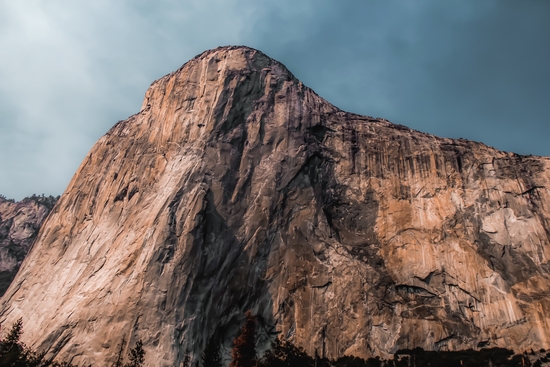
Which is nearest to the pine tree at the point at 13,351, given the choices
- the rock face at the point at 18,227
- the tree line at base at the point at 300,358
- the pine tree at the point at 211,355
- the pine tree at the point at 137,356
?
the tree line at base at the point at 300,358

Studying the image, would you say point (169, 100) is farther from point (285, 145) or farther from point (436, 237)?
point (436, 237)

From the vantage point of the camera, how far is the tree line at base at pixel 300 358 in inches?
1585

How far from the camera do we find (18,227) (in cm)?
10994

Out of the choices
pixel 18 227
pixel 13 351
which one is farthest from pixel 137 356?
pixel 18 227

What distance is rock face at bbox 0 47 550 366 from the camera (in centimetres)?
4428

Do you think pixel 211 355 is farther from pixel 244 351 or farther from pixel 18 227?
pixel 18 227

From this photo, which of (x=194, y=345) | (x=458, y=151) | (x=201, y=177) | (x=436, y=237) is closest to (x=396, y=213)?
(x=436, y=237)

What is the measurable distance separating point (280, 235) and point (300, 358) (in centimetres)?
1330

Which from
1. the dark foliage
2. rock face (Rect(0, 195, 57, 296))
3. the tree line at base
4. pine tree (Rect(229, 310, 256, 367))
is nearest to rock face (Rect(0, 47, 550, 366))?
the tree line at base

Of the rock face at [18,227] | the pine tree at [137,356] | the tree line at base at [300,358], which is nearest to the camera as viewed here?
the pine tree at [137,356]

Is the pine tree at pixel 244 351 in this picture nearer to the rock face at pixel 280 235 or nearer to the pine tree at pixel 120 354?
the rock face at pixel 280 235

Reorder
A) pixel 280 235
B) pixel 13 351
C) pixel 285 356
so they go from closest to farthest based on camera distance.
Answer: pixel 13 351 < pixel 285 356 < pixel 280 235

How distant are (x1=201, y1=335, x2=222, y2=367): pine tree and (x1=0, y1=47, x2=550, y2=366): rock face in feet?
3.38

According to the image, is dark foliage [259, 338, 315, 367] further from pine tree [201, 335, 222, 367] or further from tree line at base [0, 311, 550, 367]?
pine tree [201, 335, 222, 367]
